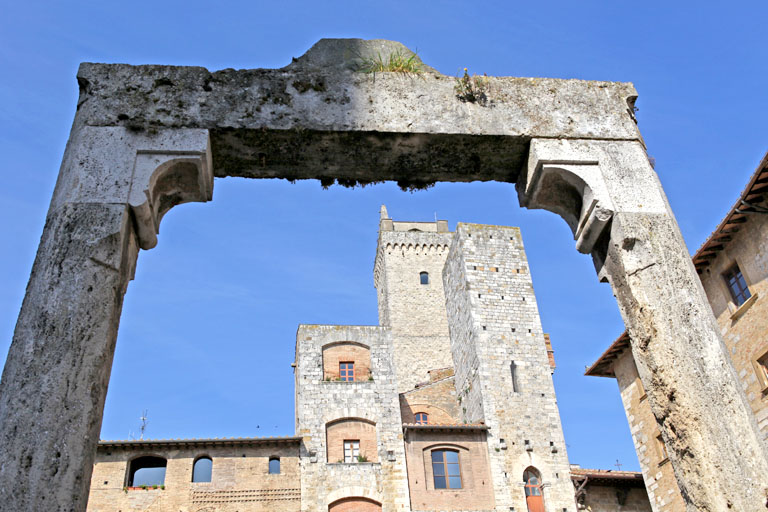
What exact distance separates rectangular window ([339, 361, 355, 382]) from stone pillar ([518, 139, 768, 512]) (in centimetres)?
2339

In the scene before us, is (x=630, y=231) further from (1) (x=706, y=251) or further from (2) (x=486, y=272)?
(2) (x=486, y=272)

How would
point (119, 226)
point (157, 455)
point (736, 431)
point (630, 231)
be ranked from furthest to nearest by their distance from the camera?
point (157, 455) → point (630, 231) → point (119, 226) → point (736, 431)

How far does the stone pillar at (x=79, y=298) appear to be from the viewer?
3.73 meters

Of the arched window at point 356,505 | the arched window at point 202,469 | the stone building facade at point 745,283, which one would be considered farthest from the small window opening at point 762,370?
the arched window at point 202,469

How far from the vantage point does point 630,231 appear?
16.6ft

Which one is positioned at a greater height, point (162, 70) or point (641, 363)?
point (162, 70)

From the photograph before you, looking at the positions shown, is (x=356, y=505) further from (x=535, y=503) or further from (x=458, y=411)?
(x=458, y=411)

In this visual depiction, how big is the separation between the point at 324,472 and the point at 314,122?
71.4 feet

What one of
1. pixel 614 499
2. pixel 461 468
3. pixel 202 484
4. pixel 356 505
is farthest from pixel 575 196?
pixel 461 468

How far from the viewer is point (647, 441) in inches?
736

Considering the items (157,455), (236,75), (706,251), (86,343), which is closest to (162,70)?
(236,75)

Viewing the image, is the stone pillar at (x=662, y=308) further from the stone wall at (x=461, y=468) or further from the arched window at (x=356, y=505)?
the arched window at (x=356, y=505)

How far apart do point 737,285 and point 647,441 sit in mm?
5805

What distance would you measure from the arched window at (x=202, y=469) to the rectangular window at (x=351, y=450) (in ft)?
16.6
